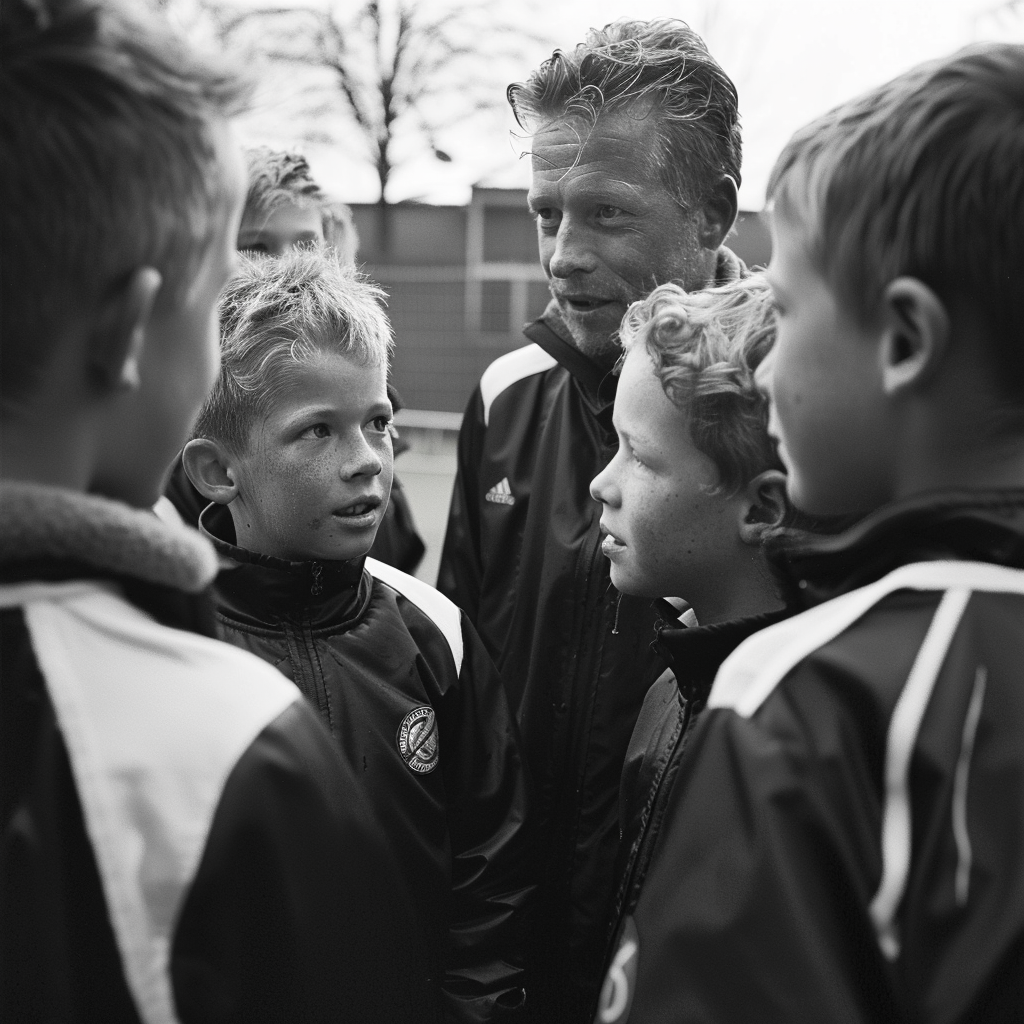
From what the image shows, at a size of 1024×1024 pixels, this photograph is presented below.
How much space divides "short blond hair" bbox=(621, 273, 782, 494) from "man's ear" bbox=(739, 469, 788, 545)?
0.02 metres

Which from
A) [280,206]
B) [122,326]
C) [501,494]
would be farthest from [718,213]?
[122,326]

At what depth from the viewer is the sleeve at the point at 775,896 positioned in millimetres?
1154

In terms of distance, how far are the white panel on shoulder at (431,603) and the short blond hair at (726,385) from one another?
664 millimetres

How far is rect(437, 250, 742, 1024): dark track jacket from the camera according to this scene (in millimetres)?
2545

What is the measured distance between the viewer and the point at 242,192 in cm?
135

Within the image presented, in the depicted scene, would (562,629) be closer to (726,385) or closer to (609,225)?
(726,385)

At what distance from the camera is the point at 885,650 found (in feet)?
3.97

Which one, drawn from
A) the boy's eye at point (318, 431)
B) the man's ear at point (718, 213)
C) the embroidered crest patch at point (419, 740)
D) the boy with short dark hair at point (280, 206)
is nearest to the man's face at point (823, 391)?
the embroidered crest patch at point (419, 740)

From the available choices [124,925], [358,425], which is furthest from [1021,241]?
[358,425]

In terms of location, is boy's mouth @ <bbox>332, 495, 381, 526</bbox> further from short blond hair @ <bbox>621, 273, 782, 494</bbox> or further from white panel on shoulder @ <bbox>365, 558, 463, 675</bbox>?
short blond hair @ <bbox>621, 273, 782, 494</bbox>

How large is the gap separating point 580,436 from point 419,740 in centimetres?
95

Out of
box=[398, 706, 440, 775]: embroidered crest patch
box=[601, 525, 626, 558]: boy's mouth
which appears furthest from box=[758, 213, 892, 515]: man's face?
box=[398, 706, 440, 775]: embroidered crest patch

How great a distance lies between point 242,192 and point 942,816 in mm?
1017

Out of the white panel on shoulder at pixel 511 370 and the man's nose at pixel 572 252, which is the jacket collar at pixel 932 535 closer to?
the man's nose at pixel 572 252
